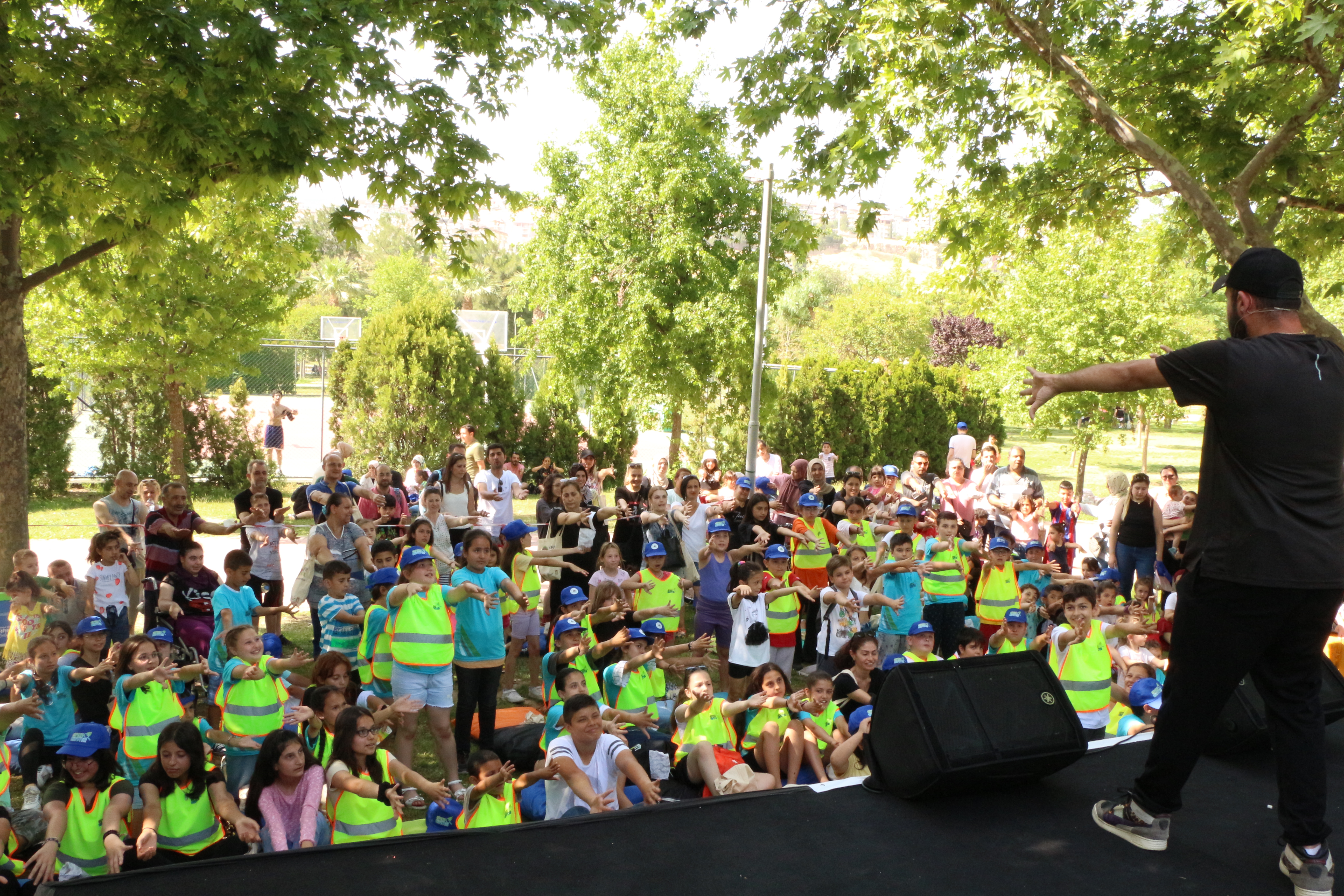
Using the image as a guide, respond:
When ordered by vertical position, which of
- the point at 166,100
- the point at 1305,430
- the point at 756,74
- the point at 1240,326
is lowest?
the point at 1305,430

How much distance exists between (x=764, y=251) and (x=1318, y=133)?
244 inches

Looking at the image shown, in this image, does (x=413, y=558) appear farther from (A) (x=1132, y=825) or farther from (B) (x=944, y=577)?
(B) (x=944, y=577)

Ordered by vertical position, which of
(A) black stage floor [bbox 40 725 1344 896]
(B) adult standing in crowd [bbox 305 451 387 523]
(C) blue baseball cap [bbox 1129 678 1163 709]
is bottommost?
(C) blue baseball cap [bbox 1129 678 1163 709]

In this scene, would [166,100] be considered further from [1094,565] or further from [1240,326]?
[1094,565]

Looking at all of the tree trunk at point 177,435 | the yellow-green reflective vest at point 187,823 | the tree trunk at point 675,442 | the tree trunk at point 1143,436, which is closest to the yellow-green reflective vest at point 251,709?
the yellow-green reflective vest at point 187,823

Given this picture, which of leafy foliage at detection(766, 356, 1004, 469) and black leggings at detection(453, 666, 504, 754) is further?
leafy foliage at detection(766, 356, 1004, 469)

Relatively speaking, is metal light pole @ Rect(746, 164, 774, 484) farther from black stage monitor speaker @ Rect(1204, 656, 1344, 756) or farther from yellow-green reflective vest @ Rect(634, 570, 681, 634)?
black stage monitor speaker @ Rect(1204, 656, 1344, 756)

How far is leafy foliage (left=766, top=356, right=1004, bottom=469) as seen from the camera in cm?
1944

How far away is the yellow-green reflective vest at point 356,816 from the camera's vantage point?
4391 mm

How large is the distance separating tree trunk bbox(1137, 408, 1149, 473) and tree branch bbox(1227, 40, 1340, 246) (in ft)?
32.7

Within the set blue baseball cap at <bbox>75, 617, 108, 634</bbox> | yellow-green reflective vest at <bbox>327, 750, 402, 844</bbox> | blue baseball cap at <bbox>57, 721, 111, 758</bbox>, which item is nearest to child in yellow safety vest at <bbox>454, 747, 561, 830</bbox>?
yellow-green reflective vest at <bbox>327, 750, 402, 844</bbox>

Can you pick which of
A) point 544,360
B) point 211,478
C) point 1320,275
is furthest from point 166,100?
point 1320,275

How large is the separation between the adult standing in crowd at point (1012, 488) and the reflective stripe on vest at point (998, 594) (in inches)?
83.1

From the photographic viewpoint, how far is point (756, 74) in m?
7.98
